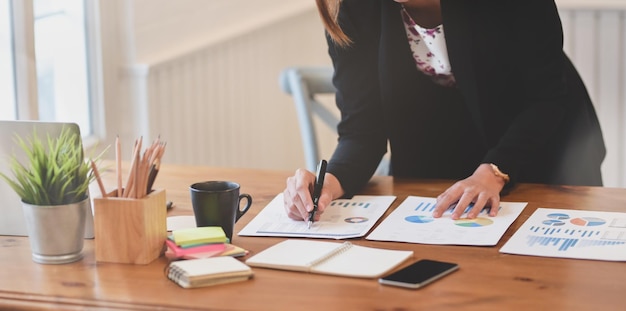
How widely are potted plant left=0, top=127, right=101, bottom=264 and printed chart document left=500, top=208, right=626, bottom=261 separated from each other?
2.05 feet

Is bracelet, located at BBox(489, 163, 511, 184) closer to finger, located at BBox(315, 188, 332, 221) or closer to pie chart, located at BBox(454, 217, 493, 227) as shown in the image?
pie chart, located at BBox(454, 217, 493, 227)

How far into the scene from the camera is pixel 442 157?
2.03 m

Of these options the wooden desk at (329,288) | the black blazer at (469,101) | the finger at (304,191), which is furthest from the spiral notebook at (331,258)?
the black blazer at (469,101)

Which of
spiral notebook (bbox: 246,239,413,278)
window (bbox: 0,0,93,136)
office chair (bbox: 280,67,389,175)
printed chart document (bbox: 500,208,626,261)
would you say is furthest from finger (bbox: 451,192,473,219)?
window (bbox: 0,0,93,136)

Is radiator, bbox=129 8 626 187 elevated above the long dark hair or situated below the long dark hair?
below

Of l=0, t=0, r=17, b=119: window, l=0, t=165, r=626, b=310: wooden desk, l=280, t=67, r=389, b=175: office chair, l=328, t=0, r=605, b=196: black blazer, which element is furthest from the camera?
l=280, t=67, r=389, b=175: office chair

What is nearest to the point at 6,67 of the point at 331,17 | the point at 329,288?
the point at 331,17

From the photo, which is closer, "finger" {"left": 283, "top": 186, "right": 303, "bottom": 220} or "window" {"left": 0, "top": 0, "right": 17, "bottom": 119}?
"finger" {"left": 283, "top": 186, "right": 303, "bottom": 220}

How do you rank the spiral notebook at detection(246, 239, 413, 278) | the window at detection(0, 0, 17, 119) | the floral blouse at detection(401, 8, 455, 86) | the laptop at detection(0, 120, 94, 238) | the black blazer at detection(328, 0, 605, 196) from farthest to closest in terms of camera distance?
the window at detection(0, 0, 17, 119) → the floral blouse at detection(401, 8, 455, 86) → the black blazer at detection(328, 0, 605, 196) → the laptop at detection(0, 120, 94, 238) → the spiral notebook at detection(246, 239, 413, 278)

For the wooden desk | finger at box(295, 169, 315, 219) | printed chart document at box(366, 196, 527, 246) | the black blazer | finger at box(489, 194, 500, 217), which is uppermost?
the black blazer

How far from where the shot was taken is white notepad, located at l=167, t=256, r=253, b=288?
1.11 metres

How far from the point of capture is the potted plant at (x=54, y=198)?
1.21 meters

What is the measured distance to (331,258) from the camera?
1.22m

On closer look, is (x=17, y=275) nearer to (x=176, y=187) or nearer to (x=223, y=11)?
(x=176, y=187)
